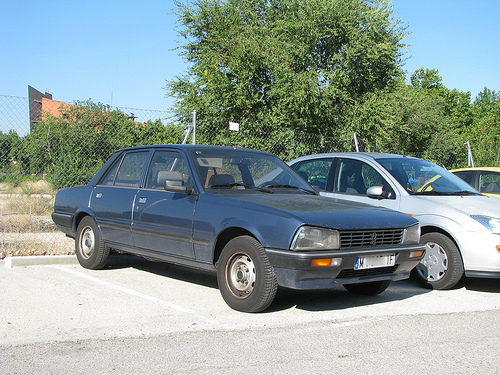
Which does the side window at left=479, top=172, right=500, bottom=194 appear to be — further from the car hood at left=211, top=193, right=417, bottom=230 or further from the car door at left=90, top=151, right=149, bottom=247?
the car door at left=90, top=151, right=149, bottom=247

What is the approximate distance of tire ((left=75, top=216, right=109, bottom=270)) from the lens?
6.84m

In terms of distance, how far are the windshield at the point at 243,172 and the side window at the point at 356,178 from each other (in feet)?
4.27

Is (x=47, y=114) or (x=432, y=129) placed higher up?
(x=432, y=129)

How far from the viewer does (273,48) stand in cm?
2231

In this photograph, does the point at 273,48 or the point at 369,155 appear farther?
the point at 273,48

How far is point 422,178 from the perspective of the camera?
7359 mm

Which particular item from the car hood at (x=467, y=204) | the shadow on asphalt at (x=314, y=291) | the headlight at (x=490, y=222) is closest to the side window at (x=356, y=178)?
the car hood at (x=467, y=204)

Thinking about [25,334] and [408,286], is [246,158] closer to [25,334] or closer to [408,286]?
[408,286]

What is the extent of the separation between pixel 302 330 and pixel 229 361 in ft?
3.29

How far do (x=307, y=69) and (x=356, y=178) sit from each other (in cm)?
1584

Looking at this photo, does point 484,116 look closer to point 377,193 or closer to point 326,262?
point 377,193

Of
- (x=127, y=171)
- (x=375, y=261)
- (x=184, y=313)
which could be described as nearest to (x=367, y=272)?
(x=375, y=261)

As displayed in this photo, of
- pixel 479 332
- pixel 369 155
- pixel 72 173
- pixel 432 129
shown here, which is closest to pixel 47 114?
pixel 72 173

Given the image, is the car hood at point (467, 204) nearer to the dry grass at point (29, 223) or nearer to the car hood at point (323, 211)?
the car hood at point (323, 211)
